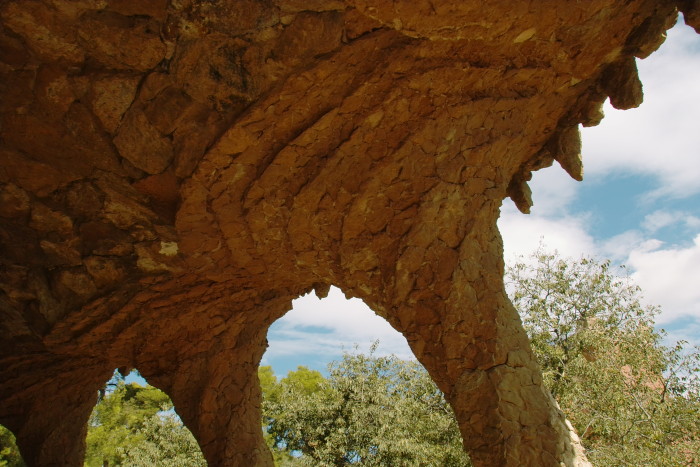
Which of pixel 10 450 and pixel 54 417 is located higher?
pixel 10 450

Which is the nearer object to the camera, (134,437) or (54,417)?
(54,417)

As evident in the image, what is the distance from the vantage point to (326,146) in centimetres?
448

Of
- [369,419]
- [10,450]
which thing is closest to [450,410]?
[369,419]

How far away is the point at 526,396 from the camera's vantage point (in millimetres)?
3611

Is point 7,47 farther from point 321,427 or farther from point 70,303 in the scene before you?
point 321,427

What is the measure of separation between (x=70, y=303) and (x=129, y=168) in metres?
1.95

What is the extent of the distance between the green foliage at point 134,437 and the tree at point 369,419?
2.48 m

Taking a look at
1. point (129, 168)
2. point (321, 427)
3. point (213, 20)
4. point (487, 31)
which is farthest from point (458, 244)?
point (321, 427)

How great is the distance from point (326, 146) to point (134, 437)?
548 inches

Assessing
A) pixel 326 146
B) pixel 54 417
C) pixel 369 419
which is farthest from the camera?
pixel 369 419

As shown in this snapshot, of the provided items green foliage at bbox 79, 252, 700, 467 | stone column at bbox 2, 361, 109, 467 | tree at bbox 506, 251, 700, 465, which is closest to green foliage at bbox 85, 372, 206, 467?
green foliage at bbox 79, 252, 700, 467

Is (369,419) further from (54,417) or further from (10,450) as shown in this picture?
(10,450)

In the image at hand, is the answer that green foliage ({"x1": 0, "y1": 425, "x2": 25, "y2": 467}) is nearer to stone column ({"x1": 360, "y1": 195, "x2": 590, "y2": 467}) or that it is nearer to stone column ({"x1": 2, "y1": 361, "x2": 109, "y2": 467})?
stone column ({"x1": 2, "y1": 361, "x2": 109, "y2": 467})

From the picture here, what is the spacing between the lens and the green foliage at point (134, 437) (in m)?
13.8
